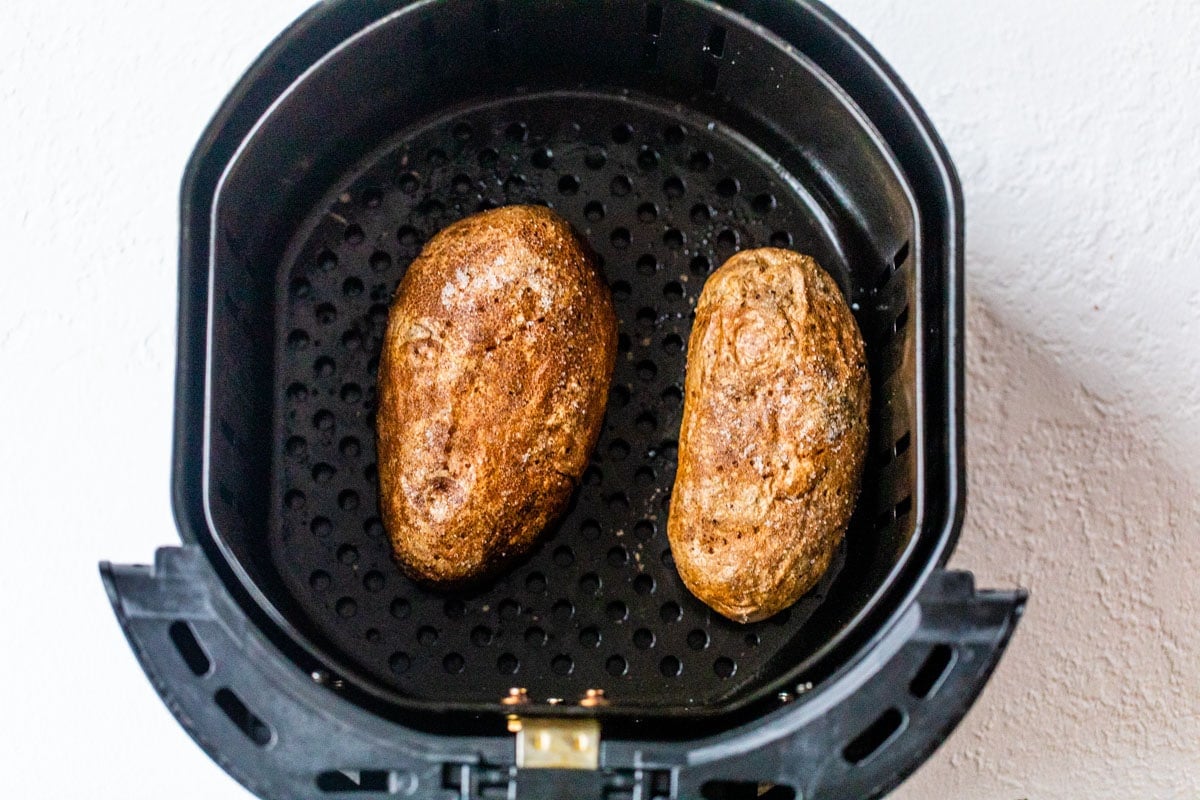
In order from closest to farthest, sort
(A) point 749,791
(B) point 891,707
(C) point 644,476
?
(B) point 891,707 → (A) point 749,791 → (C) point 644,476

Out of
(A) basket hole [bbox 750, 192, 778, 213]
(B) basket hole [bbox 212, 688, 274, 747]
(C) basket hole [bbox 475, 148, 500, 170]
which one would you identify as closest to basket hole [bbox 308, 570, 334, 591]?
(B) basket hole [bbox 212, 688, 274, 747]

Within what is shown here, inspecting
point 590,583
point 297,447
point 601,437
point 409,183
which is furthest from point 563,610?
point 409,183

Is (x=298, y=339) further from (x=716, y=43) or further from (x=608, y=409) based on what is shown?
(x=716, y=43)

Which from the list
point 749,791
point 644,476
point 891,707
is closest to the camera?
point 891,707

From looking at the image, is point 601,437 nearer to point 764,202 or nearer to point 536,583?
point 536,583

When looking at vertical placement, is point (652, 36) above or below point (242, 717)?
above

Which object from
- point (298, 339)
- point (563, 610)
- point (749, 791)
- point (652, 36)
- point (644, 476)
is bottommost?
point (749, 791)

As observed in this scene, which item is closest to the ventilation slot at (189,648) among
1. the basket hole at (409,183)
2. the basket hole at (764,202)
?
the basket hole at (409,183)

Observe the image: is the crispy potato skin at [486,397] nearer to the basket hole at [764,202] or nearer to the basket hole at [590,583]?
the basket hole at [590,583]

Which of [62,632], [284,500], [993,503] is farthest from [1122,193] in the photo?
[62,632]

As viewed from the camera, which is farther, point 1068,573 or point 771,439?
point 1068,573
